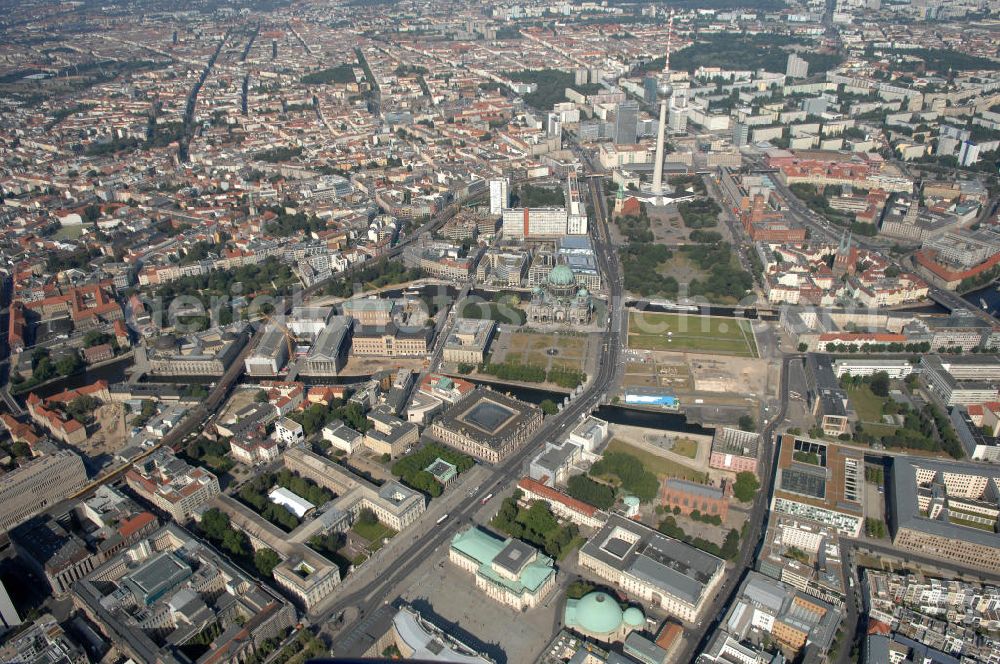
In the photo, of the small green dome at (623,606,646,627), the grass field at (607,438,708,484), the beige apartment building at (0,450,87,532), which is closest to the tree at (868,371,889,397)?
the grass field at (607,438,708,484)

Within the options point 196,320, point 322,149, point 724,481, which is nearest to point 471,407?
point 724,481

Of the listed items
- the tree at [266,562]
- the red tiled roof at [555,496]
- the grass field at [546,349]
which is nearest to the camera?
the tree at [266,562]

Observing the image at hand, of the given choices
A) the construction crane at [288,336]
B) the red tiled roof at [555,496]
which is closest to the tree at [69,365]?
the construction crane at [288,336]

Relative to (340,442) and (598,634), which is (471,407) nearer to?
(340,442)

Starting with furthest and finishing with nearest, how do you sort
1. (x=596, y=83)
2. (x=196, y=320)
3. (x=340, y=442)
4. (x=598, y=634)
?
(x=596, y=83), (x=196, y=320), (x=340, y=442), (x=598, y=634)

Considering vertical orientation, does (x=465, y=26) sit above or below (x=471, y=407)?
above

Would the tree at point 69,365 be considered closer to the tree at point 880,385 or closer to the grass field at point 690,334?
the grass field at point 690,334
